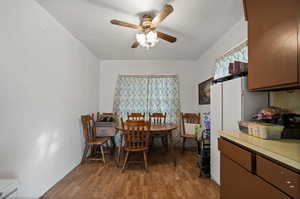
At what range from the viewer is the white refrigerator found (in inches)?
65.1

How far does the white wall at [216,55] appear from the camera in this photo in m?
2.17

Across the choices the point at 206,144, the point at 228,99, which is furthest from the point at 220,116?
the point at 206,144

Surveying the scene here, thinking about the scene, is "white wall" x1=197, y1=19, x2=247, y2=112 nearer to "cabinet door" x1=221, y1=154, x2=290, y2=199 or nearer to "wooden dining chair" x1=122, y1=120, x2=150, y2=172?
"wooden dining chair" x1=122, y1=120, x2=150, y2=172

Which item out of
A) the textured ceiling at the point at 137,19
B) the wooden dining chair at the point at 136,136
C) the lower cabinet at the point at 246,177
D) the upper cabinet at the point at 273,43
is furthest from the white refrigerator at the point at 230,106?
the wooden dining chair at the point at 136,136

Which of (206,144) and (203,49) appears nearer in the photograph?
(206,144)

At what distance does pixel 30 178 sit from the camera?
5.79ft

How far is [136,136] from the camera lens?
272cm

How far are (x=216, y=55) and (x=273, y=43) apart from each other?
2.03 m

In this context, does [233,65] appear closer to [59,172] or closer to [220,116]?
[220,116]

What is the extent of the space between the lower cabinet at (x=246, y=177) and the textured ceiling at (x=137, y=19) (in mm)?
1652

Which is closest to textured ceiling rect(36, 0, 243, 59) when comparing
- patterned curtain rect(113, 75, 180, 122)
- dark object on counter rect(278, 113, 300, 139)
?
patterned curtain rect(113, 75, 180, 122)

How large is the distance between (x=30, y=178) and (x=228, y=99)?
8.20 ft

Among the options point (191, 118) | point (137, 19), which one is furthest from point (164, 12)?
point (191, 118)

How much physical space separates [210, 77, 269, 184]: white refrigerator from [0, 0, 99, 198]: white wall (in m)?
2.31
